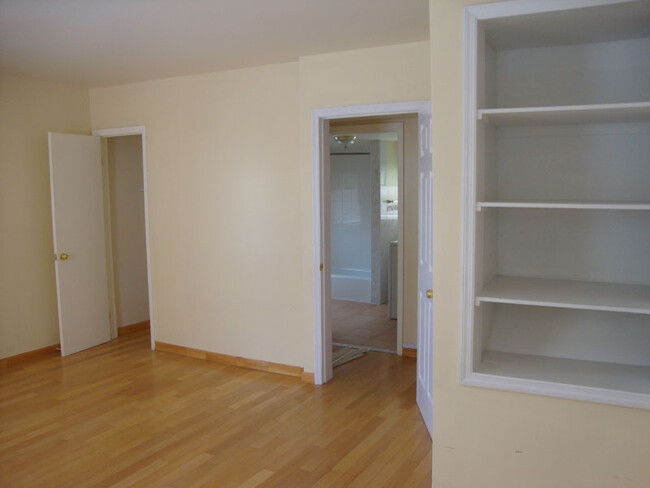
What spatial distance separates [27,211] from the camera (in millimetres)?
4930

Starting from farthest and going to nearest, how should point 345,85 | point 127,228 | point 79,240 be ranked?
point 127,228, point 79,240, point 345,85

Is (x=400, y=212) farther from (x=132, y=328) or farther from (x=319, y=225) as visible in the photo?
(x=132, y=328)

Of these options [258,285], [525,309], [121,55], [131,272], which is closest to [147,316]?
[131,272]

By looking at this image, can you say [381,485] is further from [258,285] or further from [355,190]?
[355,190]

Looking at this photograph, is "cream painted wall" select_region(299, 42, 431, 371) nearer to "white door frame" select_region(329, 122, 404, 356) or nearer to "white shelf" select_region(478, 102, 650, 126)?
"white door frame" select_region(329, 122, 404, 356)

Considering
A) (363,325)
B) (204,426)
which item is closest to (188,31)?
(204,426)

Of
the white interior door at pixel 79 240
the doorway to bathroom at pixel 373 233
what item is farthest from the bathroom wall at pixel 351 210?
the white interior door at pixel 79 240

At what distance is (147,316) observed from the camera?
6156mm

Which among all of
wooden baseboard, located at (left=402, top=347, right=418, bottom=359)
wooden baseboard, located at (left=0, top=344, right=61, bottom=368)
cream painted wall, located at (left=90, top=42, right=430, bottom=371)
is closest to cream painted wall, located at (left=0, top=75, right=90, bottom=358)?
wooden baseboard, located at (left=0, top=344, right=61, bottom=368)

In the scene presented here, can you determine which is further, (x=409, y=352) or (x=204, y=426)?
(x=409, y=352)

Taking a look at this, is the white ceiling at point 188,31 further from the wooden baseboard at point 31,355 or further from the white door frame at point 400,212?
the wooden baseboard at point 31,355

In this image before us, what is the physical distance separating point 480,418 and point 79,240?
428 cm

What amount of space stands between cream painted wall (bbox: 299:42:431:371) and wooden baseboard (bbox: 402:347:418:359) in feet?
3.62

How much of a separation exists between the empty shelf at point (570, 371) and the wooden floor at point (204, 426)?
0.89 m
